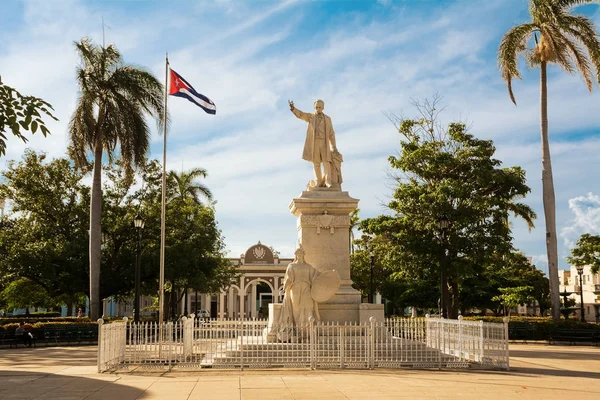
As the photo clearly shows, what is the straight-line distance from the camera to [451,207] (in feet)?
94.6

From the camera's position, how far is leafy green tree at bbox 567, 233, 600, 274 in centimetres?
3997

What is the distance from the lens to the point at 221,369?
1456 cm

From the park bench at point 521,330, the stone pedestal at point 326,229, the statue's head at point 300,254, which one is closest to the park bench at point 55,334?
the stone pedestal at point 326,229

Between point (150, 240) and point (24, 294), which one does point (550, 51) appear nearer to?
point (150, 240)

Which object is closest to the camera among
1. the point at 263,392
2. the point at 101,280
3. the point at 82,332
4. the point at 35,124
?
the point at 35,124

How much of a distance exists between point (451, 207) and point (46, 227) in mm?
20164

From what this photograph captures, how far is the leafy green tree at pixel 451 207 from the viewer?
94.9 ft

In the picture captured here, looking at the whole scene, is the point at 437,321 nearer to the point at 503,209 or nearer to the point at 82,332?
the point at 503,209

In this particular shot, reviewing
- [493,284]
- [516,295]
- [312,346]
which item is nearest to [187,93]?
[312,346]

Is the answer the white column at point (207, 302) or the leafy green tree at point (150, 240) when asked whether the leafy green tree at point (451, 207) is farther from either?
the white column at point (207, 302)

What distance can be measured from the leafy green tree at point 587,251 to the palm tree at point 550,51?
503 inches

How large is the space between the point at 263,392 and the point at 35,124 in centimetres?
617

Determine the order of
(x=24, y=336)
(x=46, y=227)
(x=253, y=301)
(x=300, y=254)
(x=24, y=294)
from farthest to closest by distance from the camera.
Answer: (x=253, y=301) < (x=24, y=294) < (x=46, y=227) < (x=24, y=336) < (x=300, y=254)

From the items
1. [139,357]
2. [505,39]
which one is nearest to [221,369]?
[139,357]
